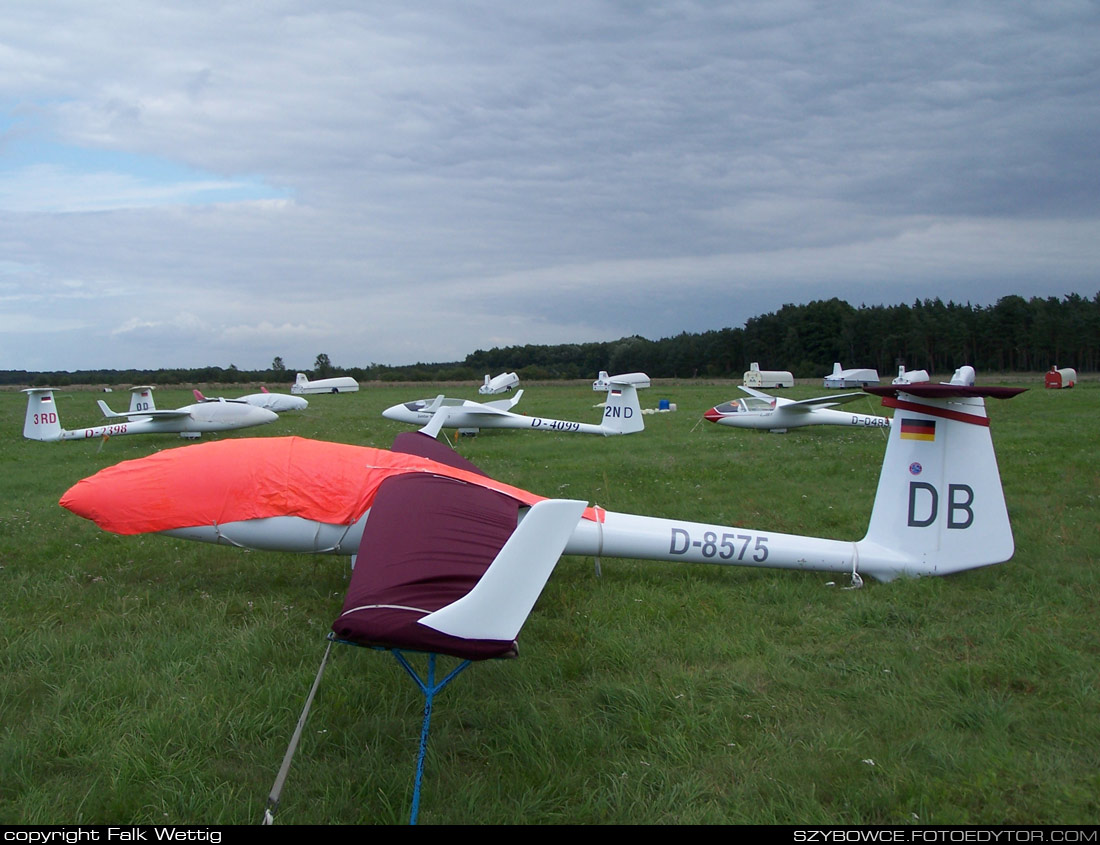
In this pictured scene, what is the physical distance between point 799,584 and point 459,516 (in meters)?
3.27

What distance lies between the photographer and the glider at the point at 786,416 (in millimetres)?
19656

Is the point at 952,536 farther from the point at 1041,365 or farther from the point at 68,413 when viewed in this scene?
the point at 1041,365

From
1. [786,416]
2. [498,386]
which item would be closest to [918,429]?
[786,416]

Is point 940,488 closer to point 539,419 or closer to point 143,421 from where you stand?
point 539,419

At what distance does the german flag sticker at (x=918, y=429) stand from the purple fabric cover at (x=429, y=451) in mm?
4125

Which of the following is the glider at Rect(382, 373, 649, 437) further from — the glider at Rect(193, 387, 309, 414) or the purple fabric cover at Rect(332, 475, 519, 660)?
the purple fabric cover at Rect(332, 475, 519, 660)

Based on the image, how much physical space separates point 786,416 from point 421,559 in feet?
59.1

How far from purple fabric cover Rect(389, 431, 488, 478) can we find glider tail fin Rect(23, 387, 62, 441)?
17.1 metres

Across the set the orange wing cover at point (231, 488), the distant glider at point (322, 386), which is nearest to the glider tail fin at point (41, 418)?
the orange wing cover at point (231, 488)

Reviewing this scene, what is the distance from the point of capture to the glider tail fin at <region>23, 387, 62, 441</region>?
765 inches

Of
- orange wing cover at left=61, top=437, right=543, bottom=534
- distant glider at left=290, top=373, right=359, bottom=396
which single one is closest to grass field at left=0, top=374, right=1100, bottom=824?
orange wing cover at left=61, top=437, right=543, bottom=534

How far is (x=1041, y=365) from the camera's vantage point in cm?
7012

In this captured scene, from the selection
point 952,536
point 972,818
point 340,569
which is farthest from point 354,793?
point 952,536

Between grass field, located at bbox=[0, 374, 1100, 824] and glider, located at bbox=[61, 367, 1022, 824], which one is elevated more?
glider, located at bbox=[61, 367, 1022, 824]
